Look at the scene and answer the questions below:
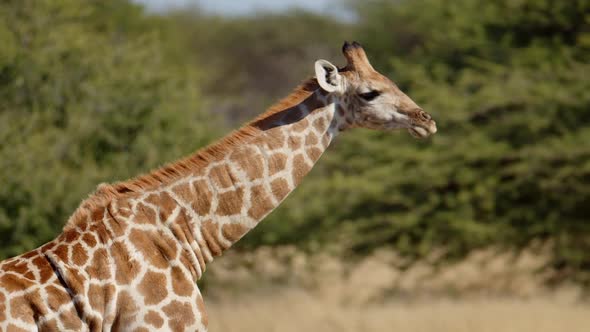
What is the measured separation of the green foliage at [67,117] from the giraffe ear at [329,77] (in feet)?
20.1

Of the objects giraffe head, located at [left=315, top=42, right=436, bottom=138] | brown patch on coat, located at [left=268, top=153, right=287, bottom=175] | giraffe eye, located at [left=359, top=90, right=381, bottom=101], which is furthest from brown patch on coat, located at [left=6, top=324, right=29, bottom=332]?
giraffe eye, located at [left=359, top=90, right=381, bottom=101]

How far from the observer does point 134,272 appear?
5.58 metres

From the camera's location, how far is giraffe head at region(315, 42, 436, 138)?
6184 mm

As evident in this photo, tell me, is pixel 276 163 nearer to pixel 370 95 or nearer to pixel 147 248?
pixel 370 95

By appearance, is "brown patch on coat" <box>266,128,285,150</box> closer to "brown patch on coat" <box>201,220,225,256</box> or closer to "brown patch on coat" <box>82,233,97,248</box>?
"brown patch on coat" <box>201,220,225,256</box>

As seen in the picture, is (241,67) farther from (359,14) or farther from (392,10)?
(392,10)

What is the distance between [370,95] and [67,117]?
7345 millimetres

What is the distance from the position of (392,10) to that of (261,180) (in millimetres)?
16650

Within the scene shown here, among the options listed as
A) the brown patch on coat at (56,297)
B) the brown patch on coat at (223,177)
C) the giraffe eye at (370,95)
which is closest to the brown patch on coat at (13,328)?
the brown patch on coat at (56,297)

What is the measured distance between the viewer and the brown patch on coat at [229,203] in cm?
598

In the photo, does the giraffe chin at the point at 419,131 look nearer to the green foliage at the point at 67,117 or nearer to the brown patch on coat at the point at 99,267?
the brown patch on coat at the point at 99,267

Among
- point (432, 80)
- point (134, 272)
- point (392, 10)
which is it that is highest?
point (392, 10)

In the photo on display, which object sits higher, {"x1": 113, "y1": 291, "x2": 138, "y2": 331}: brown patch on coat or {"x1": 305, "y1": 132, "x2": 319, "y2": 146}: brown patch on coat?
{"x1": 305, "y1": 132, "x2": 319, "y2": 146}: brown patch on coat

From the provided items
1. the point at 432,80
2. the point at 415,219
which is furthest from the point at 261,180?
the point at 432,80
